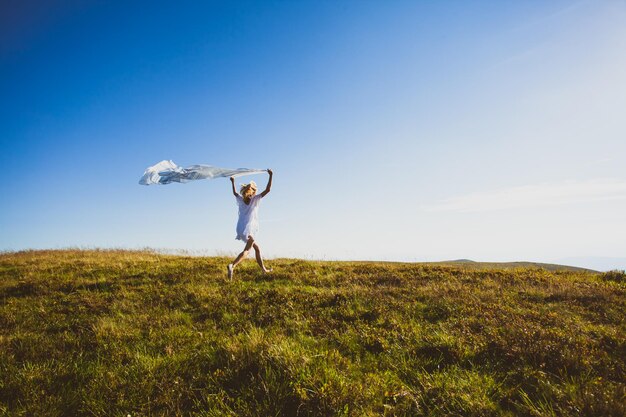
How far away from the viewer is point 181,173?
10.4 metres

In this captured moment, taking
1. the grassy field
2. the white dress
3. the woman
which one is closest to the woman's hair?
the woman

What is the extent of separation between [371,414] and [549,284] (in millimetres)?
8726

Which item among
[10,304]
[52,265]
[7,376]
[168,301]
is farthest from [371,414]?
[52,265]

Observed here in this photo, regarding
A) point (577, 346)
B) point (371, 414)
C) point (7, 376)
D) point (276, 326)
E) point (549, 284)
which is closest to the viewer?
point (371, 414)

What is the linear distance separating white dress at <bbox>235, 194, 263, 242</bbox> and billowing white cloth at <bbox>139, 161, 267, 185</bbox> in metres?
0.91

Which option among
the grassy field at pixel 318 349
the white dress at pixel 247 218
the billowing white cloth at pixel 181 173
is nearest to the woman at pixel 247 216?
the white dress at pixel 247 218

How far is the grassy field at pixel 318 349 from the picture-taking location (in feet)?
12.4

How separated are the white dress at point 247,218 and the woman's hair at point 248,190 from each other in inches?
8.5

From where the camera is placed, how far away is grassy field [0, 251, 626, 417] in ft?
12.4

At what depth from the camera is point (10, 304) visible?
8867 millimetres

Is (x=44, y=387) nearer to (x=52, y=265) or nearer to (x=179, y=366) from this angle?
(x=179, y=366)

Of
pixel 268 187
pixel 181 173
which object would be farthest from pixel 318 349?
pixel 181 173

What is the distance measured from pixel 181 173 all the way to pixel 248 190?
221 centimetres

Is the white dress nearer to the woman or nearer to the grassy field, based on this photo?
the woman
